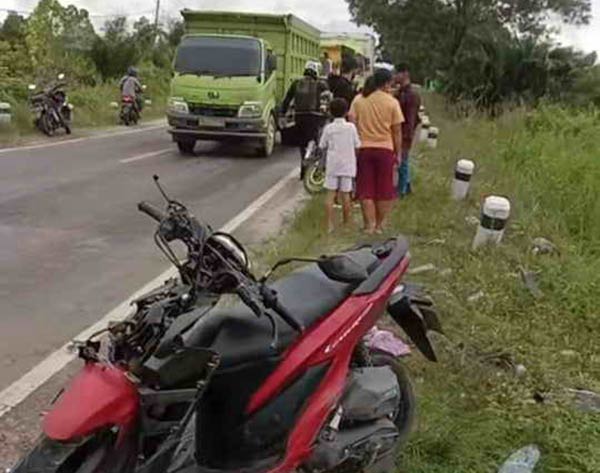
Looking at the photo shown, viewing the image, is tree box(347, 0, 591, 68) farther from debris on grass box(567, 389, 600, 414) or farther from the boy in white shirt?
debris on grass box(567, 389, 600, 414)

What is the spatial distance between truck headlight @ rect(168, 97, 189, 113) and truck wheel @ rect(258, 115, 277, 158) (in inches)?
63.9

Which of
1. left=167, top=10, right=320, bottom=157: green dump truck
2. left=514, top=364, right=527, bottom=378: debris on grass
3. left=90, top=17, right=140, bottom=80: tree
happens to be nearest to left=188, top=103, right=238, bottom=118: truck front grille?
left=167, top=10, right=320, bottom=157: green dump truck

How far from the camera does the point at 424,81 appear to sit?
46.0 m

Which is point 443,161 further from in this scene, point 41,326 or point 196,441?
point 196,441

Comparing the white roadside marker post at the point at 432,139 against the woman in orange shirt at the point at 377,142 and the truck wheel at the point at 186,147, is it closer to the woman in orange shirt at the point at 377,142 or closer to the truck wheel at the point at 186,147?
the truck wheel at the point at 186,147

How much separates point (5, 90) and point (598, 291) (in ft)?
56.3

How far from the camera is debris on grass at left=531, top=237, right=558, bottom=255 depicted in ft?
26.7

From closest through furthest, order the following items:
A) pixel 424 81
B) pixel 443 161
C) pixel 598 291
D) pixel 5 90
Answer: pixel 598 291
pixel 443 161
pixel 5 90
pixel 424 81

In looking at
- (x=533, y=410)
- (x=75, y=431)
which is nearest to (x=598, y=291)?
(x=533, y=410)

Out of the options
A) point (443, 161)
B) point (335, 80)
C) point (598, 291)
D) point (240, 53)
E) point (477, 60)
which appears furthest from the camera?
point (477, 60)

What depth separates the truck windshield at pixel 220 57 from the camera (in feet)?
54.4

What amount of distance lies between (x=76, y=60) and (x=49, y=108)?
11310 mm

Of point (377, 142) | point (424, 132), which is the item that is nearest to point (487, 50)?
point (424, 132)

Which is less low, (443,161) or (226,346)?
(226,346)
